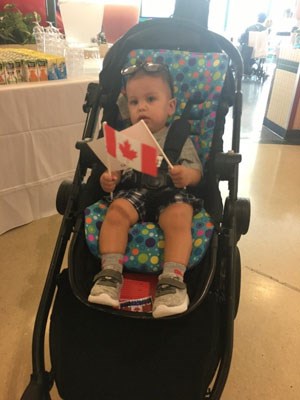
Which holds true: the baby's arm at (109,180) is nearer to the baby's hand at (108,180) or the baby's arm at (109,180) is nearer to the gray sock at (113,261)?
the baby's hand at (108,180)

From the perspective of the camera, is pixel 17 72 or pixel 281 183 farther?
pixel 281 183

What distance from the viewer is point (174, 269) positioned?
35.9 inches

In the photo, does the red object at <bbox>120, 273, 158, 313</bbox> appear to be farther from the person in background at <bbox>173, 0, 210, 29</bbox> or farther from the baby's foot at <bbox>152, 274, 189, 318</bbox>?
the person in background at <bbox>173, 0, 210, 29</bbox>

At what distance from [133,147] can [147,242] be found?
12.1 inches

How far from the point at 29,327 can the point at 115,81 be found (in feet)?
3.07

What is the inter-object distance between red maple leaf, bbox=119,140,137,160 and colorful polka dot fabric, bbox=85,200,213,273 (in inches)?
10.2

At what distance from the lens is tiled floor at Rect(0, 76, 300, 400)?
3.69ft

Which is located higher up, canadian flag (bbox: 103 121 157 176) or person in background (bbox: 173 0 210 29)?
person in background (bbox: 173 0 210 29)

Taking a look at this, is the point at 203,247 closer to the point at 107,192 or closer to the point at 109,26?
the point at 107,192

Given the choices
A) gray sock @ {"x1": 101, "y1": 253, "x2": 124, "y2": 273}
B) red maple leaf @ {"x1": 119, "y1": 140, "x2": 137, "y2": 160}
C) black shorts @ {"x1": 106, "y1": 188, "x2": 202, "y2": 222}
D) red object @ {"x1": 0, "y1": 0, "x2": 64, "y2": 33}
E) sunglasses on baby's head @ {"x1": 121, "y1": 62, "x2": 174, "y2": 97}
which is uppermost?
red object @ {"x1": 0, "y1": 0, "x2": 64, "y2": 33}

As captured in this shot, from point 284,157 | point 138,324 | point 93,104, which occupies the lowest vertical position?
point 284,157

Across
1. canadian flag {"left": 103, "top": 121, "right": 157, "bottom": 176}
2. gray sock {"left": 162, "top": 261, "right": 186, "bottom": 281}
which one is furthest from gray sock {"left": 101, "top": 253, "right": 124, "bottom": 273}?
canadian flag {"left": 103, "top": 121, "right": 157, "bottom": 176}

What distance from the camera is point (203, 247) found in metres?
0.98

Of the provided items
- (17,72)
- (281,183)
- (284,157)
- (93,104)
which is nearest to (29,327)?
(93,104)
